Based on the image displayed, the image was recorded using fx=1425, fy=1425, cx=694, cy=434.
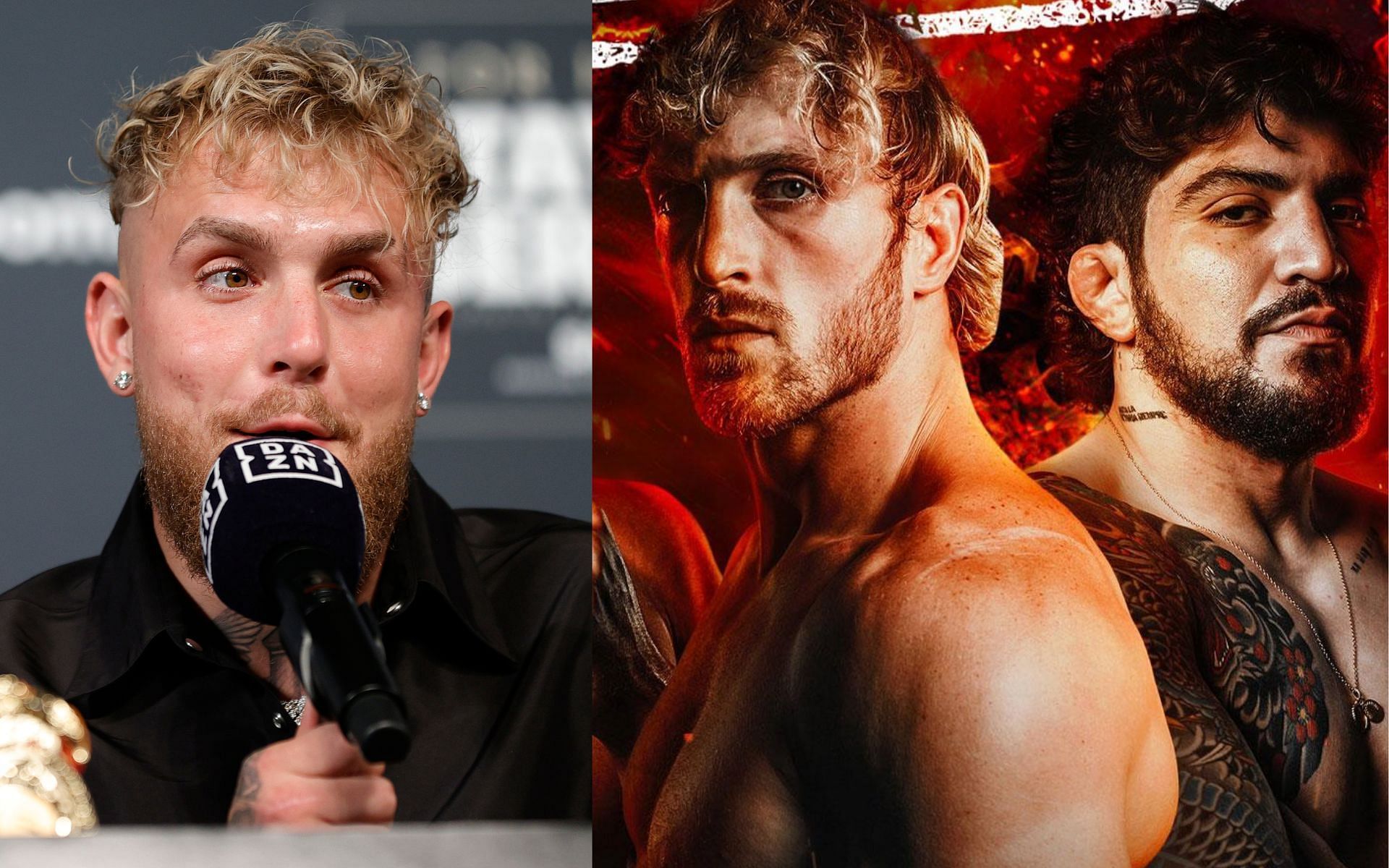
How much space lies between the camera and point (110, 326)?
1.98m

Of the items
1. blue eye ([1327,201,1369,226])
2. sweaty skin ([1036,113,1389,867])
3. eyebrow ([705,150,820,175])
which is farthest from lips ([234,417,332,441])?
blue eye ([1327,201,1369,226])

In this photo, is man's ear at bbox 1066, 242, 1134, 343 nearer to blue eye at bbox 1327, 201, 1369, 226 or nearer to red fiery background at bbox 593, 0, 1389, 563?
red fiery background at bbox 593, 0, 1389, 563

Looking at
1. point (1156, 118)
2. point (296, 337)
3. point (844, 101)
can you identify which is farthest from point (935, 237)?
point (296, 337)

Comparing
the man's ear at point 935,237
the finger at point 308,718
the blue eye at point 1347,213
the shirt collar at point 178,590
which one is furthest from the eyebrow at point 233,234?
the blue eye at point 1347,213

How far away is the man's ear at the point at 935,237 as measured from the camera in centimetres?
194

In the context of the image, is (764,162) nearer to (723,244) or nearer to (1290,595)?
(723,244)

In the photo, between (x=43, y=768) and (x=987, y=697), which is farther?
(x=43, y=768)

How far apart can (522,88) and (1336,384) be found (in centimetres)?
121

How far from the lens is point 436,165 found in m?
2.03

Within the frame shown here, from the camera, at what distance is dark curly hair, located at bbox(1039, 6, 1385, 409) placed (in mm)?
1904

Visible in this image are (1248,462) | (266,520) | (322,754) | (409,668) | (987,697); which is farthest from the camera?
(409,668)

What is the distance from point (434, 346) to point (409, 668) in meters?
0.46

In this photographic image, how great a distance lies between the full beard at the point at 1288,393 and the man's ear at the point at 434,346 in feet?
3.33

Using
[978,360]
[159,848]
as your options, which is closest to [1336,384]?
[978,360]
